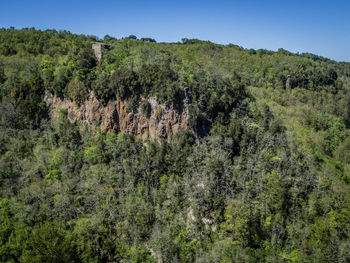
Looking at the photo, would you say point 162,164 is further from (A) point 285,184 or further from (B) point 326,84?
(B) point 326,84

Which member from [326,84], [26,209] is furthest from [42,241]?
[326,84]

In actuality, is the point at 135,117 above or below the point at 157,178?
above

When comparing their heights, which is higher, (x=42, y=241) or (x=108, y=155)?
(x=108, y=155)

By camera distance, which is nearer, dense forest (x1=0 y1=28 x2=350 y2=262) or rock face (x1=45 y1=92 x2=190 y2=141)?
dense forest (x1=0 y1=28 x2=350 y2=262)

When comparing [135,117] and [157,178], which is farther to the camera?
[135,117]

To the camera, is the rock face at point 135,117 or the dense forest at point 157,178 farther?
the rock face at point 135,117
